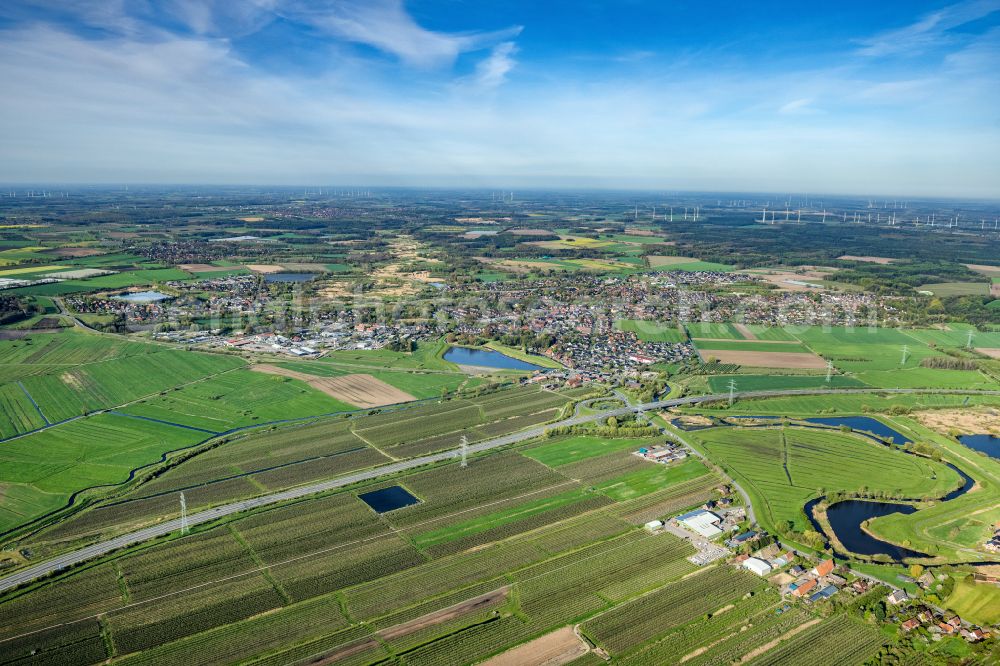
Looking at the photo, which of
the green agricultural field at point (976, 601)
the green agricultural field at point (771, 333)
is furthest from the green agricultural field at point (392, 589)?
the green agricultural field at point (771, 333)

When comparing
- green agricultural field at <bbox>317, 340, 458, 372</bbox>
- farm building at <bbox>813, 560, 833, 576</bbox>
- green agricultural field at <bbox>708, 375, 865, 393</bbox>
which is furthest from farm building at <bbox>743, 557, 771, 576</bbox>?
green agricultural field at <bbox>317, 340, 458, 372</bbox>

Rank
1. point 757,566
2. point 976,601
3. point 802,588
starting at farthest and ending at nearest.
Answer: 1. point 757,566
2. point 802,588
3. point 976,601

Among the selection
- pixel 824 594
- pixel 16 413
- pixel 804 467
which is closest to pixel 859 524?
pixel 804 467

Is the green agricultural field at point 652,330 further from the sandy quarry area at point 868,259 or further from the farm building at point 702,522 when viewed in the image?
the sandy quarry area at point 868,259

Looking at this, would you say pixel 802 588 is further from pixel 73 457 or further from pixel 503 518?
pixel 73 457

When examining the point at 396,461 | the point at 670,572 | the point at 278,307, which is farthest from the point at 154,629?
the point at 278,307

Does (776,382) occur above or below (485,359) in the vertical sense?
above

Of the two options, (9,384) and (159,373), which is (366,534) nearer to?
(159,373)
